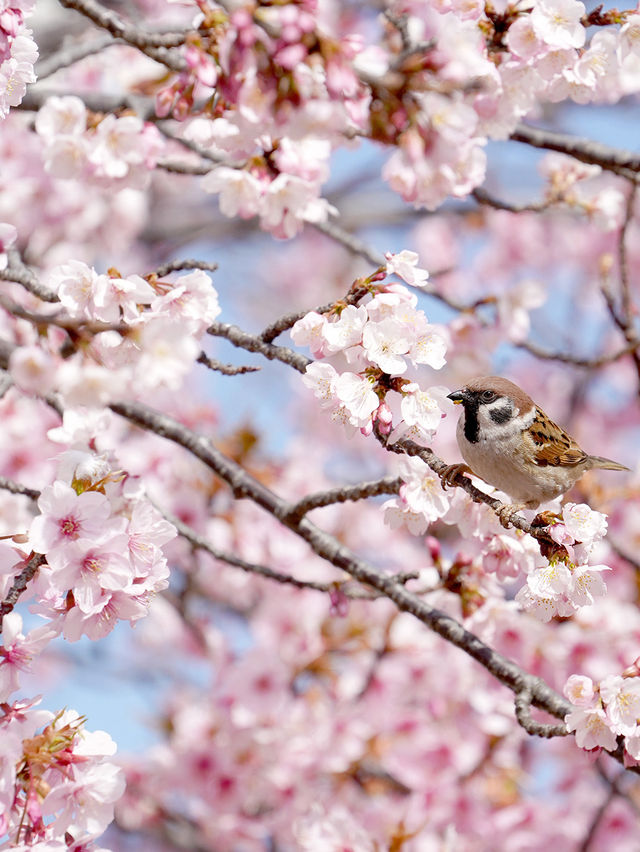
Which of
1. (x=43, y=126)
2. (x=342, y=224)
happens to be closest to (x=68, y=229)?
(x=342, y=224)

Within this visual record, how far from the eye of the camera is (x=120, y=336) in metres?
2.22

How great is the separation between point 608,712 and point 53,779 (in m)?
1.32

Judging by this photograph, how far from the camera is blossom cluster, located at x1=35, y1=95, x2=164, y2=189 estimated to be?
310 centimetres

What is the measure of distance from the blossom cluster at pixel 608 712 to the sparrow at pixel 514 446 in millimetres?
541

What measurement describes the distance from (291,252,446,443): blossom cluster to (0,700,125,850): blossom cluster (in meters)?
0.96

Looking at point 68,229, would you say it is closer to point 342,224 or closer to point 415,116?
point 342,224

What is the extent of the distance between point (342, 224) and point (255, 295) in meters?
3.51

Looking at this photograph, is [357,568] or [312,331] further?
[357,568]

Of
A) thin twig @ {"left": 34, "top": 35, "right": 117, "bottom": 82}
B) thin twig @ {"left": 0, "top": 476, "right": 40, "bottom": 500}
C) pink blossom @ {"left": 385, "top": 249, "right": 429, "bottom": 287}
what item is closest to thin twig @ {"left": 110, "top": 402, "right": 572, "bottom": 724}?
thin twig @ {"left": 0, "top": 476, "right": 40, "bottom": 500}

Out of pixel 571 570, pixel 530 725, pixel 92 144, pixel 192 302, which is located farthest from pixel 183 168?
pixel 530 725

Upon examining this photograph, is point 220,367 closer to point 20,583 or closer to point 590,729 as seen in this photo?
point 20,583

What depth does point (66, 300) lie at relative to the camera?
7.79 feet

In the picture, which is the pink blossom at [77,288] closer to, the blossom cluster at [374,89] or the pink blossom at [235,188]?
the blossom cluster at [374,89]

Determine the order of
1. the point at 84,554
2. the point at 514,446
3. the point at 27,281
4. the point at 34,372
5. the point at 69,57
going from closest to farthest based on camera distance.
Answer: the point at 34,372 < the point at 84,554 < the point at 27,281 < the point at 514,446 < the point at 69,57
